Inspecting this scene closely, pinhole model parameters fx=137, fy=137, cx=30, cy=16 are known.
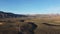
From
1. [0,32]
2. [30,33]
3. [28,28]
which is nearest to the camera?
[0,32]

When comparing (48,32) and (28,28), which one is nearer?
(48,32)

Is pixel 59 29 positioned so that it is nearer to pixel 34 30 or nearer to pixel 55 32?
→ pixel 55 32

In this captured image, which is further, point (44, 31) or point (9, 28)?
point (44, 31)

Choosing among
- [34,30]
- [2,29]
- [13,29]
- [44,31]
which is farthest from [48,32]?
[2,29]

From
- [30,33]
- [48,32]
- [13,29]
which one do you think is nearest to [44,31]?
[48,32]

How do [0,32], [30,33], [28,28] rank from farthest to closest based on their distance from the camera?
[28,28] → [30,33] → [0,32]

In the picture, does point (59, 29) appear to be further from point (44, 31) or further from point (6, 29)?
point (6, 29)

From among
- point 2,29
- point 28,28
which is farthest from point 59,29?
point 2,29

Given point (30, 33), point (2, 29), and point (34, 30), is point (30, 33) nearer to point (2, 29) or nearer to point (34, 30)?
point (34, 30)
